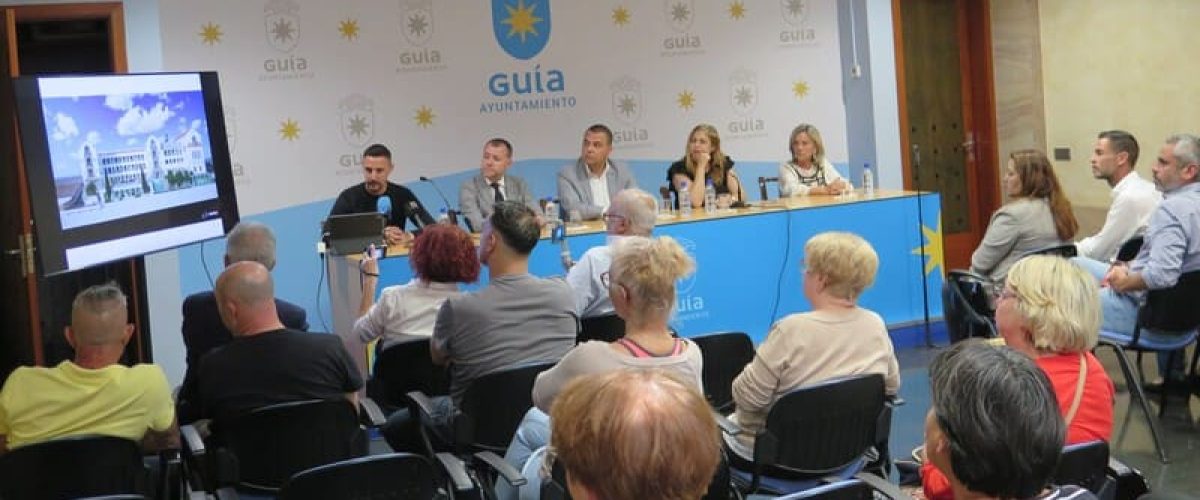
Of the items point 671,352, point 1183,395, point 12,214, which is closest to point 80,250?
point 12,214

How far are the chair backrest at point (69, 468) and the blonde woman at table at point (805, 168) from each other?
5204 millimetres

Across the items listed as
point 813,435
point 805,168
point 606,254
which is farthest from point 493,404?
point 805,168

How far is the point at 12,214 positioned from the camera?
21.3 ft

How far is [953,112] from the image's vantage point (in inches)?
385

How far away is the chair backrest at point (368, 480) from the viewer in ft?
10.1

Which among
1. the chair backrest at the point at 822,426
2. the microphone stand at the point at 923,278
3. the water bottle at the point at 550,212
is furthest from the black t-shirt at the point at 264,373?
the microphone stand at the point at 923,278

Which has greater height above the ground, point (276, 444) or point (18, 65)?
point (18, 65)

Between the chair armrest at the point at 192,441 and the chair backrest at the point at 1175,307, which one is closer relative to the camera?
the chair armrest at the point at 192,441

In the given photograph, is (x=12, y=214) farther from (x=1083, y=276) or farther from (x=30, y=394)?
(x=1083, y=276)

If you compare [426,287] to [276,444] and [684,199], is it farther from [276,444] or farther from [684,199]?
[684,199]

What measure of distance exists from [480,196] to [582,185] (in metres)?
0.66

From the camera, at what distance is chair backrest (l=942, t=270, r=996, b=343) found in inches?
246

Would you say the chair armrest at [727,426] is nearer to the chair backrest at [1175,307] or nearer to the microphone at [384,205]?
the chair backrest at [1175,307]

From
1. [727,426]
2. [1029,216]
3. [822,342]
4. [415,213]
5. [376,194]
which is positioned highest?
[376,194]
